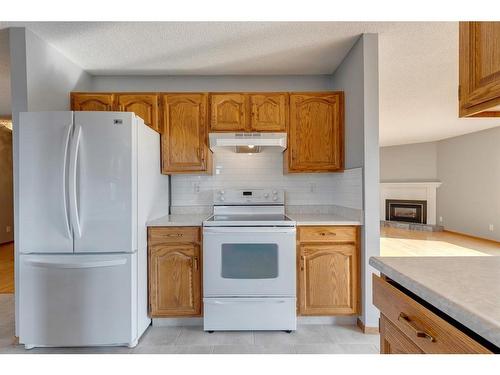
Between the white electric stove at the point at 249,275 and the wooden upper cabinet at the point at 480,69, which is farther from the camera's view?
the white electric stove at the point at 249,275

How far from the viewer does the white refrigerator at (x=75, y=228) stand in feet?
7.34

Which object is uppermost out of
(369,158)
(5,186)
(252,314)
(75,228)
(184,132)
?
(184,132)

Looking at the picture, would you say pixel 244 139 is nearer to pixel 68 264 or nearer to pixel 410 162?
pixel 68 264

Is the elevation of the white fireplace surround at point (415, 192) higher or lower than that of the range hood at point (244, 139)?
lower

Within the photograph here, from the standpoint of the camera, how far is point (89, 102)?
302cm

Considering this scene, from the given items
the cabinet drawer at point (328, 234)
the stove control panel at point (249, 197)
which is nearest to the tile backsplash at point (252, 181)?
the stove control panel at point (249, 197)

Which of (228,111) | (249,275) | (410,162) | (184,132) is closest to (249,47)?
(228,111)

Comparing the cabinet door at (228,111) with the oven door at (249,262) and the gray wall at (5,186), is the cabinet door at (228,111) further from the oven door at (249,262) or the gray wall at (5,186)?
the gray wall at (5,186)

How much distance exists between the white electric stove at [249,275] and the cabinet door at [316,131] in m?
0.76

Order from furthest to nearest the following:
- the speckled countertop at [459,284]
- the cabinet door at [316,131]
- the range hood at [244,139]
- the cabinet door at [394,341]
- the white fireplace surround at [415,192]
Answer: the white fireplace surround at [415,192]
the cabinet door at [316,131]
the range hood at [244,139]
the cabinet door at [394,341]
the speckled countertop at [459,284]

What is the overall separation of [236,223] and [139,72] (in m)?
1.96

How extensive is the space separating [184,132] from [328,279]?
1.90 meters
